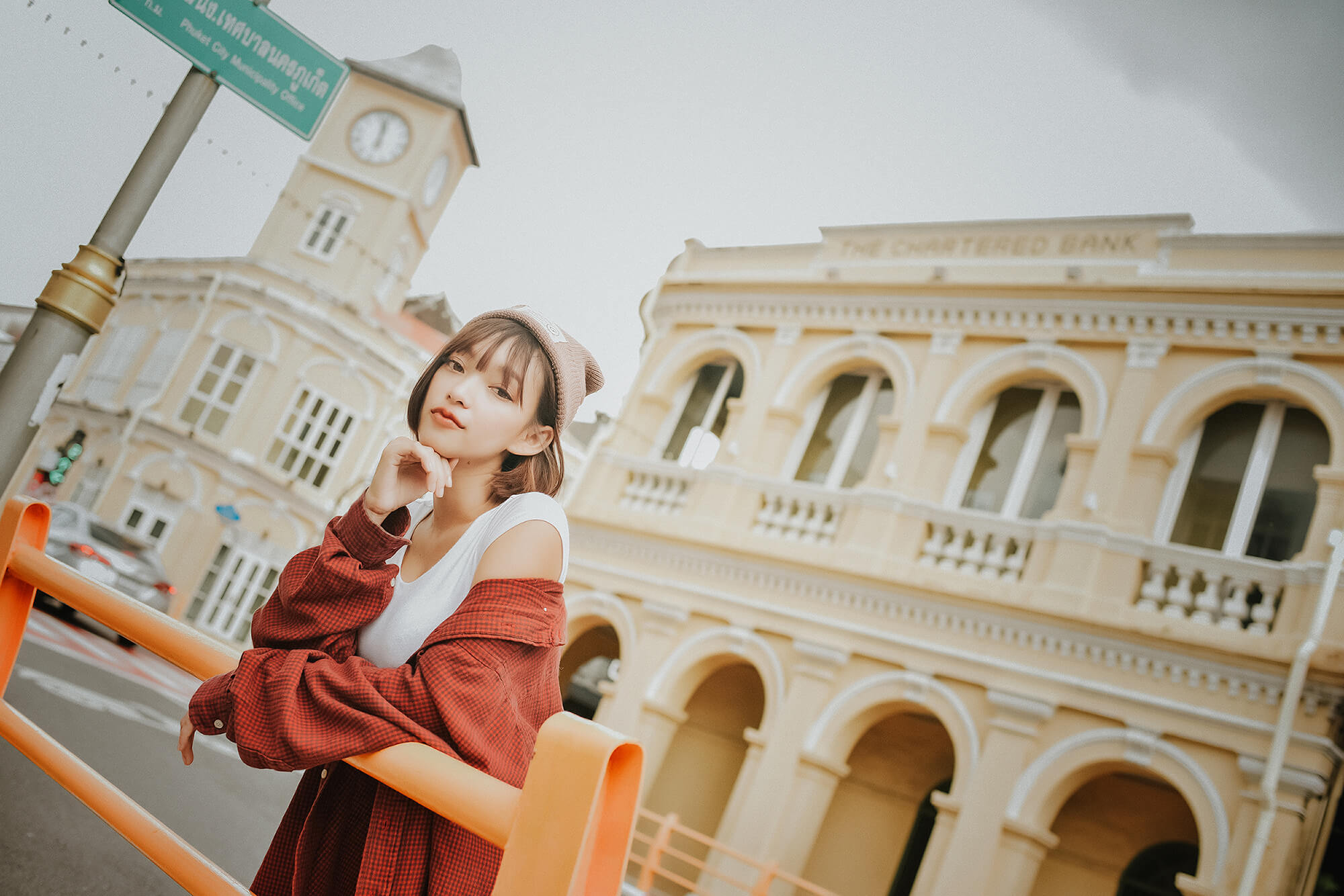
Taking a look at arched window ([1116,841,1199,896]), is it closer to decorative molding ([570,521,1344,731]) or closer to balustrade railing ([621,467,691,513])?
decorative molding ([570,521,1344,731])

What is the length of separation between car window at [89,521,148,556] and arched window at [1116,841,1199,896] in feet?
36.9

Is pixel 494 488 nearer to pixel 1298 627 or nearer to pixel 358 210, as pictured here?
pixel 1298 627

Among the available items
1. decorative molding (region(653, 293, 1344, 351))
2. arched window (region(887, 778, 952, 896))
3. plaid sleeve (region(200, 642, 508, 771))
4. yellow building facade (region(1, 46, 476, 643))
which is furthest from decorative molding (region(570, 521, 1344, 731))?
yellow building facade (region(1, 46, 476, 643))

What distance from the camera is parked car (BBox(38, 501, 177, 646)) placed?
393 inches

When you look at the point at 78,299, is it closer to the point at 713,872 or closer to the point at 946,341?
the point at 713,872

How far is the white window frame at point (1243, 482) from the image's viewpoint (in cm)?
809

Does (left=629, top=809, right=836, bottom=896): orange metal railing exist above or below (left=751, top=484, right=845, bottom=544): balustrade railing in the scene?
below

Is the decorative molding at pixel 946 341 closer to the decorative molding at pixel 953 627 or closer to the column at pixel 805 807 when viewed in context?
the decorative molding at pixel 953 627

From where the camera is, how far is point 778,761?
29.1ft

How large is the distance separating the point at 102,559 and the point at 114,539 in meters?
1.52

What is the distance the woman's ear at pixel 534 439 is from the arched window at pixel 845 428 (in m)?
8.60

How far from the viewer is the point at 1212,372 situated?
8312mm

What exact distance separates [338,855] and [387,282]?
21.0 m

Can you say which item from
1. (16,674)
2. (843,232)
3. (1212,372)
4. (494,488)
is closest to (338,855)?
(494,488)
